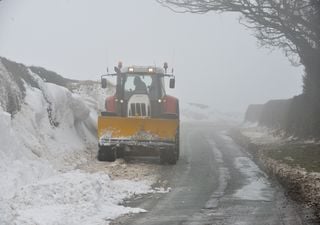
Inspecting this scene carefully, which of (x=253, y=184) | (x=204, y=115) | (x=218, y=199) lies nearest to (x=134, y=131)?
(x=253, y=184)

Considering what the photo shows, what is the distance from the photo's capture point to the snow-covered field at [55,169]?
8719 mm

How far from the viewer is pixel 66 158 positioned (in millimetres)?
15719

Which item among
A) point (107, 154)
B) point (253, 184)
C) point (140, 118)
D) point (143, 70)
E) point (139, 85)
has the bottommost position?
point (253, 184)

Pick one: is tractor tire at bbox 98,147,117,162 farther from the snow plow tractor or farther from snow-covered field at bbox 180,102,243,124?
snow-covered field at bbox 180,102,243,124

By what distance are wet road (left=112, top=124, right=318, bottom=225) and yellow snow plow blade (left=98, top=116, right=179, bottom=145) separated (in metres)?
0.96

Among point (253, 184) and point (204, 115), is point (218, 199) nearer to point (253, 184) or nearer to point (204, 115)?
point (253, 184)

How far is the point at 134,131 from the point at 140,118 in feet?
1.35

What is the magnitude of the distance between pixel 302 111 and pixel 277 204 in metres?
15.3

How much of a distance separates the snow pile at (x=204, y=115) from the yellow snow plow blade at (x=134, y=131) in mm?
44967

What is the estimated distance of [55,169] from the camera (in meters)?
13.8

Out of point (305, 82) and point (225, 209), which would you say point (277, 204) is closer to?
point (225, 209)

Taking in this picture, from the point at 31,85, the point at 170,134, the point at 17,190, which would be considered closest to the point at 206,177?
the point at 170,134

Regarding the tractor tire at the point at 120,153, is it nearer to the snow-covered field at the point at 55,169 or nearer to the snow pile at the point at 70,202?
the snow-covered field at the point at 55,169

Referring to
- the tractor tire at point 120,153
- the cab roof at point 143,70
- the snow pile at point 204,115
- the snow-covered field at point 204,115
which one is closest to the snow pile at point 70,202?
the tractor tire at point 120,153
